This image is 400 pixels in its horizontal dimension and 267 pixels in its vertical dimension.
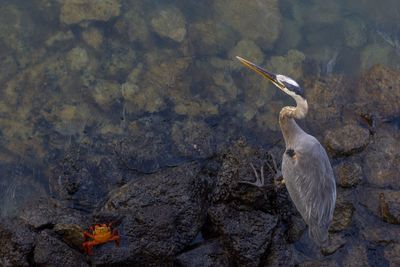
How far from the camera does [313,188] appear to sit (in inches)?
155

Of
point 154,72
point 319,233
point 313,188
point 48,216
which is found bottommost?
point 154,72

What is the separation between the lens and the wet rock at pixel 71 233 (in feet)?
12.6

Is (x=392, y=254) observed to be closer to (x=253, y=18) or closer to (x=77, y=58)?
(x=253, y=18)

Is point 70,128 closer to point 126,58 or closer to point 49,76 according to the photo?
Result: point 49,76

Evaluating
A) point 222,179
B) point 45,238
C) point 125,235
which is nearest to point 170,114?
point 222,179

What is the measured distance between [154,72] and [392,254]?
418 centimetres

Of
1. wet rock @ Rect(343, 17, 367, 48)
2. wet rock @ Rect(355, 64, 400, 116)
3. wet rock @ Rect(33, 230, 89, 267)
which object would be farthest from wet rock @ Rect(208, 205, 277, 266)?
wet rock @ Rect(343, 17, 367, 48)

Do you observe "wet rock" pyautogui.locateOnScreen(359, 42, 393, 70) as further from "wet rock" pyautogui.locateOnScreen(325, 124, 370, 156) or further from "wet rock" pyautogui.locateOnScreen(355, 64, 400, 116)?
"wet rock" pyautogui.locateOnScreen(325, 124, 370, 156)

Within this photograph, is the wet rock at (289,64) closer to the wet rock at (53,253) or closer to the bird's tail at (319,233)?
the bird's tail at (319,233)

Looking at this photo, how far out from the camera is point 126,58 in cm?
664

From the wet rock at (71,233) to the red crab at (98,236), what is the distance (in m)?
0.06

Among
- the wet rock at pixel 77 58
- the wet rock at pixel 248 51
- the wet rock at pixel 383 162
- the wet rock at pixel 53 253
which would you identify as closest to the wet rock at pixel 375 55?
the wet rock at pixel 248 51

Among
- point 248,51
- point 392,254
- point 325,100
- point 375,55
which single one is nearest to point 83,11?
point 248,51

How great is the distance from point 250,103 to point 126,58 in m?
2.19
